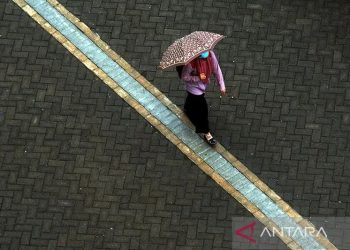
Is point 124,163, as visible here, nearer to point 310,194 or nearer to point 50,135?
point 50,135

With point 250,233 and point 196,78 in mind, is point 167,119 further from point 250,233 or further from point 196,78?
point 250,233

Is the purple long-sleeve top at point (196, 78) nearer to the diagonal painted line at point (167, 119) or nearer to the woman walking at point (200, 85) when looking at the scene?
the woman walking at point (200, 85)

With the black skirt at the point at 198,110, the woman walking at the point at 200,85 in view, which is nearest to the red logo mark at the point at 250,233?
the woman walking at the point at 200,85

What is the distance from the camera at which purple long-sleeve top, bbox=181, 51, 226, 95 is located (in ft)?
31.2

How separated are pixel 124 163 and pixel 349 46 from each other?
344 cm

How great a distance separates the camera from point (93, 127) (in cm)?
1045

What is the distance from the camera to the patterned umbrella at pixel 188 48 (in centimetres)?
915

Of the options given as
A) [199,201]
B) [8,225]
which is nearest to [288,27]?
[199,201]

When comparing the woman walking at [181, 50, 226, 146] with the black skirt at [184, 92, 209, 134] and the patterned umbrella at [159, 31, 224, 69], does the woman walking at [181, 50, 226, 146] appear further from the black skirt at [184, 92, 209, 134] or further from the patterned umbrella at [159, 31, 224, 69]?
the patterned umbrella at [159, 31, 224, 69]

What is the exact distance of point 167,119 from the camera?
34.5ft

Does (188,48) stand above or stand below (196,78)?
above

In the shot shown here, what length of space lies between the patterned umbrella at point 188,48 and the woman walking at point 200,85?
0.10 meters

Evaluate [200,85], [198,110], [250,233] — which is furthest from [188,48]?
[250,233]

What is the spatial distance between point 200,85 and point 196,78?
0.43ft
